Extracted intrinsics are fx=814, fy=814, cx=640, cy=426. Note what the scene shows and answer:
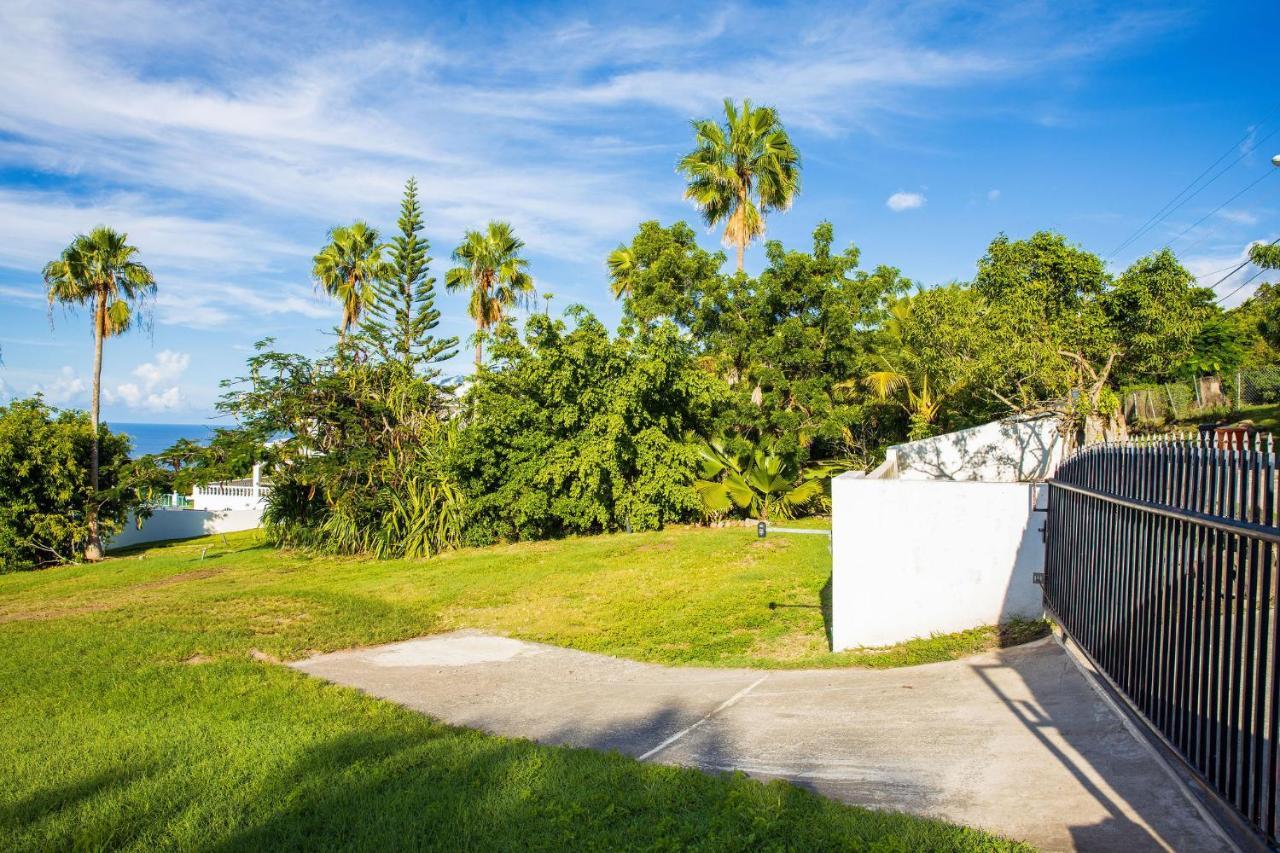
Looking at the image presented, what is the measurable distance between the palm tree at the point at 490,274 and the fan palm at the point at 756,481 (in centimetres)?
1477

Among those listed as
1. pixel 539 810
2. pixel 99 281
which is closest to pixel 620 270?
pixel 99 281

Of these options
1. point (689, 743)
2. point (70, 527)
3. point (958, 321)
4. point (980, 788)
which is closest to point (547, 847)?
point (689, 743)

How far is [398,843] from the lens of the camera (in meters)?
3.69

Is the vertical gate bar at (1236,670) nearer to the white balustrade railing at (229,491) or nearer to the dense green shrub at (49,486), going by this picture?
the dense green shrub at (49,486)

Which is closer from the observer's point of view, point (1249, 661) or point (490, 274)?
point (1249, 661)

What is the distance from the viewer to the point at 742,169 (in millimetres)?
23688

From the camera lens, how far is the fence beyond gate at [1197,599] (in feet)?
9.51

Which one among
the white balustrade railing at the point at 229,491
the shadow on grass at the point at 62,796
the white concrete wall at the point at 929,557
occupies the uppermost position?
the white concrete wall at the point at 929,557

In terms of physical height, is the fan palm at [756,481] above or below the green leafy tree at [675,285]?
below

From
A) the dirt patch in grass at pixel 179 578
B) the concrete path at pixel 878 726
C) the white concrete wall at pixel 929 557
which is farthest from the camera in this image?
the dirt patch in grass at pixel 179 578

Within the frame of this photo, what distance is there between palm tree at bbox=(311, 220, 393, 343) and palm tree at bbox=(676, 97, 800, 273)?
13728 mm

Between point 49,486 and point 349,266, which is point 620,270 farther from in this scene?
point 49,486

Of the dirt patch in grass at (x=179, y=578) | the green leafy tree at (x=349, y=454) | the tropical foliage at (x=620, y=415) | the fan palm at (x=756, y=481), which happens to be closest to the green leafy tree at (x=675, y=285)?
the tropical foliage at (x=620, y=415)

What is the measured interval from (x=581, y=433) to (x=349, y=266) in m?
18.7
